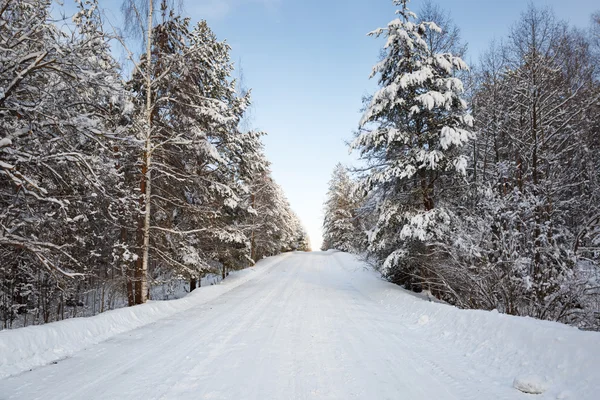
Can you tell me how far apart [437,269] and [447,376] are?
4.69 meters

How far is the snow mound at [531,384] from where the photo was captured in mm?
3360

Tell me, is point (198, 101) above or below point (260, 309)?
above

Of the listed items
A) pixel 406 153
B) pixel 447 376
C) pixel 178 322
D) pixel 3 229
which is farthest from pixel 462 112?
pixel 3 229

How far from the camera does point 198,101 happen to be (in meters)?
11.0

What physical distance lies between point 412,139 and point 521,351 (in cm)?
761

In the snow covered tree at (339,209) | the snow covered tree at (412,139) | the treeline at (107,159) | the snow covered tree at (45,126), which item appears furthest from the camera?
the snow covered tree at (339,209)

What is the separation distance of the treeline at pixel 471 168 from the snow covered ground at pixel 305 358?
6.00ft

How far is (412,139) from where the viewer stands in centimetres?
1039

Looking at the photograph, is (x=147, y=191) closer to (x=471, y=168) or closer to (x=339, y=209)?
(x=471, y=168)

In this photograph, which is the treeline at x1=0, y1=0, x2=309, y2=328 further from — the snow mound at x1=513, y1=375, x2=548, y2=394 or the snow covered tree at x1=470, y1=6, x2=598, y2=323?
the snow covered tree at x1=470, y1=6, x2=598, y2=323

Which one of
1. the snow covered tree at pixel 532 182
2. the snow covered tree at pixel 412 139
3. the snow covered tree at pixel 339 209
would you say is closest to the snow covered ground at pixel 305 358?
the snow covered tree at pixel 532 182

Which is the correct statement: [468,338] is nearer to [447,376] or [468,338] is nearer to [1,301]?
[447,376]

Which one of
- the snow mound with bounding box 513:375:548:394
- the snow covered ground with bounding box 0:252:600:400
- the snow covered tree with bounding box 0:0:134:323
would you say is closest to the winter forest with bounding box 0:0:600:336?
the snow covered tree with bounding box 0:0:134:323

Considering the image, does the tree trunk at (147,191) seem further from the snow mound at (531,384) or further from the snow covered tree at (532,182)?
the snow covered tree at (532,182)
